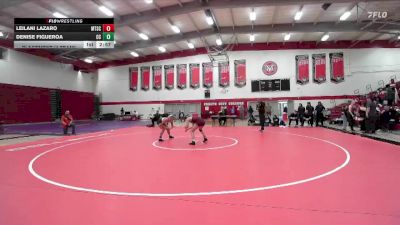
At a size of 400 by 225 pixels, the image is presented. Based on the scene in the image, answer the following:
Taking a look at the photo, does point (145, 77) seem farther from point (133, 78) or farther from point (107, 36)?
point (107, 36)

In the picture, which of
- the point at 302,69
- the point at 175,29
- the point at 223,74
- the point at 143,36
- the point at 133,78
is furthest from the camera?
the point at 133,78

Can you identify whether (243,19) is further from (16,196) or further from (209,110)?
→ (16,196)

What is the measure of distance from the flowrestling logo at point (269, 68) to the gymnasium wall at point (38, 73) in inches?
865

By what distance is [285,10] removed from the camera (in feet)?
63.0

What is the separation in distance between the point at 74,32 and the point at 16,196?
815cm

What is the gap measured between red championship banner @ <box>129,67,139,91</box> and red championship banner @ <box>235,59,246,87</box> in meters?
12.3

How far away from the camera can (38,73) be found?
26125mm

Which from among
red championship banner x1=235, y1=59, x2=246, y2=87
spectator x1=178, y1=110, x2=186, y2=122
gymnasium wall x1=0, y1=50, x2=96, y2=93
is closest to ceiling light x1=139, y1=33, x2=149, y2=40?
spectator x1=178, y1=110, x2=186, y2=122

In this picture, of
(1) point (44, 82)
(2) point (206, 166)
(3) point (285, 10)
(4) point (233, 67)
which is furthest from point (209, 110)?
(2) point (206, 166)

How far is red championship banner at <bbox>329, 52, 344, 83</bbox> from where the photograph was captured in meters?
27.3

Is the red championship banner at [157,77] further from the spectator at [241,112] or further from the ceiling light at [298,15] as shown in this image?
the ceiling light at [298,15]

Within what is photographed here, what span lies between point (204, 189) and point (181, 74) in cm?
2733

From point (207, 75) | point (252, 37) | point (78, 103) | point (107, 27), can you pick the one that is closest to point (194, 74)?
point (207, 75)

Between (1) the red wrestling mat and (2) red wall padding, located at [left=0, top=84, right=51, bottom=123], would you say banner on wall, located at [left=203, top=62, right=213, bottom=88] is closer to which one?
(2) red wall padding, located at [left=0, top=84, right=51, bottom=123]
